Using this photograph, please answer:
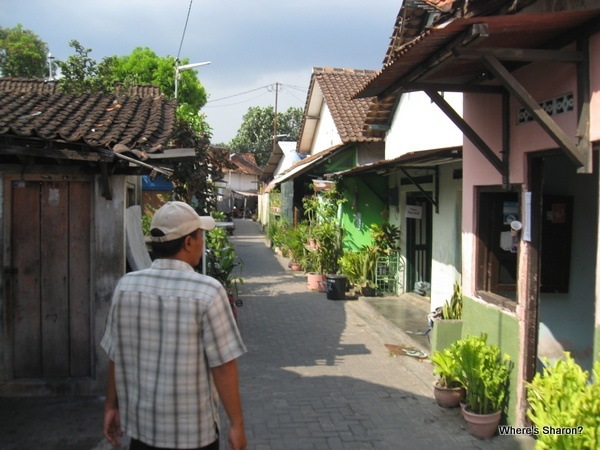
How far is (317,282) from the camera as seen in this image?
1369 cm

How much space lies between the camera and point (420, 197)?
37.3 ft

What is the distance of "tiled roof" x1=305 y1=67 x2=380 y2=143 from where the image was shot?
47.4ft

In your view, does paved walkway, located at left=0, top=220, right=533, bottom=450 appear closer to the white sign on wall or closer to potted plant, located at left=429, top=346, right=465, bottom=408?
potted plant, located at left=429, top=346, right=465, bottom=408

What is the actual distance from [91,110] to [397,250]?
7411 mm

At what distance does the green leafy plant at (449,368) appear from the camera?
217 inches

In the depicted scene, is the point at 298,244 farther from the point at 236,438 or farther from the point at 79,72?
the point at 236,438

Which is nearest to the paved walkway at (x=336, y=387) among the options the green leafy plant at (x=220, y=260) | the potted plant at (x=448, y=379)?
the potted plant at (x=448, y=379)

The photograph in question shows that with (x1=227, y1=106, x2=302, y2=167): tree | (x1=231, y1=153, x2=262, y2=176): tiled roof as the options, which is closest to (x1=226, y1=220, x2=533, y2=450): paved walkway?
(x1=231, y1=153, x2=262, y2=176): tiled roof

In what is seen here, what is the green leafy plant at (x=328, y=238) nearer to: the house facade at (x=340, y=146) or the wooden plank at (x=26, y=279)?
the house facade at (x=340, y=146)

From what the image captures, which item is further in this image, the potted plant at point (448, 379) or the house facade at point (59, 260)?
the house facade at point (59, 260)

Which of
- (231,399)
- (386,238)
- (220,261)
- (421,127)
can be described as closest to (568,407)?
(231,399)

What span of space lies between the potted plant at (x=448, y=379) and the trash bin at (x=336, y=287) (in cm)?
636

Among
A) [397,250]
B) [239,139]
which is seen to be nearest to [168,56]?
[397,250]

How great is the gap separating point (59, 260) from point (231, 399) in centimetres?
412
